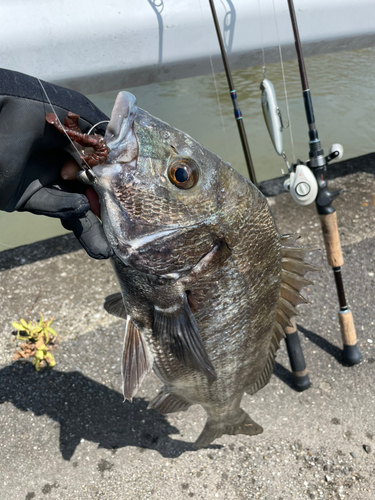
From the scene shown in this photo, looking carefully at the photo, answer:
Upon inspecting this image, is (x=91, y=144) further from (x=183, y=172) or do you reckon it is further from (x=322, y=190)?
(x=322, y=190)

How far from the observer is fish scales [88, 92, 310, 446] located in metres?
1.18

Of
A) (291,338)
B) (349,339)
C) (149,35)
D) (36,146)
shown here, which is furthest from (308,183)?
(36,146)

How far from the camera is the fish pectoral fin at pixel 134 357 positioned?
1541mm

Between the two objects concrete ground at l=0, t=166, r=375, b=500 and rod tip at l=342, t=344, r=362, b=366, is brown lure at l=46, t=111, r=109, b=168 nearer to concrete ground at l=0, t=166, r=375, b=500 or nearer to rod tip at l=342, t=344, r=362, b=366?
concrete ground at l=0, t=166, r=375, b=500

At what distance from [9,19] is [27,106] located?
1.59 metres

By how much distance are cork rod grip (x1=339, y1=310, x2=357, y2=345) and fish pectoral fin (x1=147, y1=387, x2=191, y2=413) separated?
157 centimetres

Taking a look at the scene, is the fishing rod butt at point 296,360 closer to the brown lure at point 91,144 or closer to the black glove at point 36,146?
the black glove at point 36,146

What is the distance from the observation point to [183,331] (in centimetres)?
142

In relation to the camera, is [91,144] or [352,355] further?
[352,355]

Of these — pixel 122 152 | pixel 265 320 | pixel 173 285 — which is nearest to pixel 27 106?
pixel 122 152

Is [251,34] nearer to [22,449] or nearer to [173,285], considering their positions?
[173,285]

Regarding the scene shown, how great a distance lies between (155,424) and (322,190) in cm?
207

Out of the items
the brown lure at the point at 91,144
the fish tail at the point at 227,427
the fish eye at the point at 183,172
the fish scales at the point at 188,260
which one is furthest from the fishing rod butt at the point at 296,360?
the brown lure at the point at 91,144

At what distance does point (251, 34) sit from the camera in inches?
120
